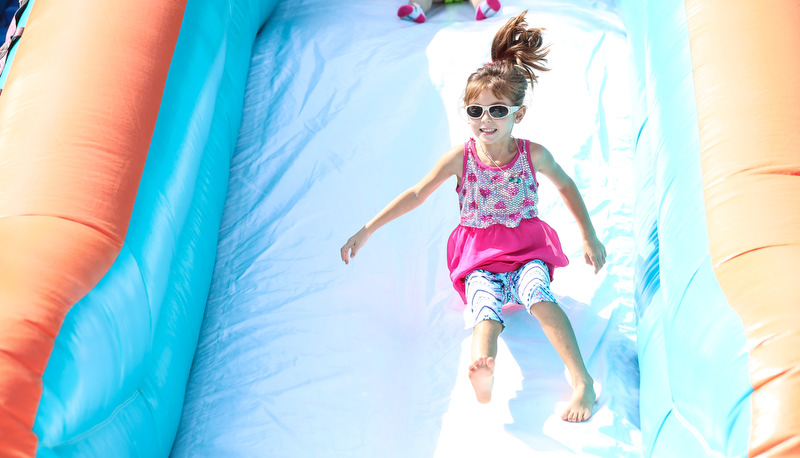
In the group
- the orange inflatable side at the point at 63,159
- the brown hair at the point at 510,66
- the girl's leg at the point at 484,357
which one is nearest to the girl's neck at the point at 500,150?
the brown hair at the point at 510,66

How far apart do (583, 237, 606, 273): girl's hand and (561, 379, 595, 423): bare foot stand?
0.28 meters

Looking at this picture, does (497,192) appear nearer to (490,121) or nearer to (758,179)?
(490,121)

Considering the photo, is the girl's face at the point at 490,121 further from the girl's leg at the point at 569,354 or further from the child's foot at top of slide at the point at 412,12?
the child's foot at top of slide at the point at 412,12

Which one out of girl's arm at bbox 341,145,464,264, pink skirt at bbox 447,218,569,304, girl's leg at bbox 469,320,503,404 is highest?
girl's arm at bbox 341,145,464,264

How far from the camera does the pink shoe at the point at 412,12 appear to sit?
261 centimetres

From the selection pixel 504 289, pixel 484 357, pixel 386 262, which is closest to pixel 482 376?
pixel 484 357

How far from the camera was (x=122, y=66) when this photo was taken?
1692 mm

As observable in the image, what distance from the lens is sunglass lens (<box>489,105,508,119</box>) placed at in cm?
165

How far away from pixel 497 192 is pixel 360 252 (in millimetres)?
392

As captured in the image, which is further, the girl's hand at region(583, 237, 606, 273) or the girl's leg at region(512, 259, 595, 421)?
the girl's hand at region(583, 237, 606, 273)

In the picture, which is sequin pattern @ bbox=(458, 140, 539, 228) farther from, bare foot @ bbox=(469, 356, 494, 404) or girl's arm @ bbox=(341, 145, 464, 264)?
bare foot @ bbox=(469, 356, 494, 404)

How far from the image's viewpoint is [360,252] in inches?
78.2

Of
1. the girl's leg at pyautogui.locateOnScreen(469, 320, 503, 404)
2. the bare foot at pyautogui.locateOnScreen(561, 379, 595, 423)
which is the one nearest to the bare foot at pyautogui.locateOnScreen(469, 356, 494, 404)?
the girl's leg at pyautogui.locateOnScreen(469, 320, 503, 404)

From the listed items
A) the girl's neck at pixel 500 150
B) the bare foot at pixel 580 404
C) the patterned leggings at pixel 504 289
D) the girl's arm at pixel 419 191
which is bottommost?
the bare foot at pixel 580 404
